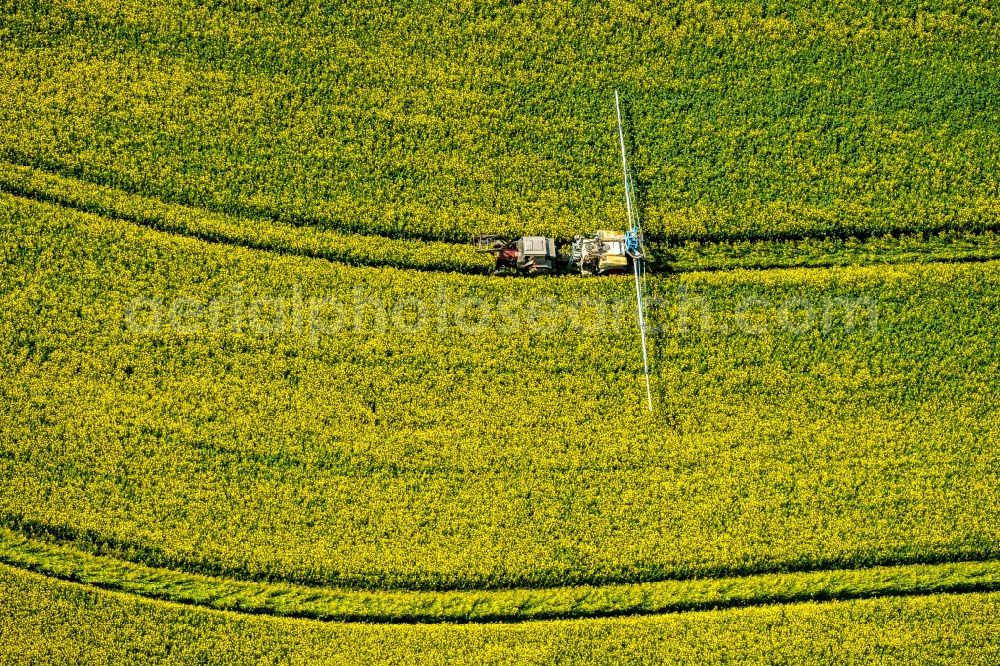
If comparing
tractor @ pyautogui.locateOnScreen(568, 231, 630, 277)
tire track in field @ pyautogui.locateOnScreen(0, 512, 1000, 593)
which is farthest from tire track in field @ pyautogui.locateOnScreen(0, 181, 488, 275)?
tire track in field @ pyautogui.locateOnScreen(0, 512, 1000, 593)

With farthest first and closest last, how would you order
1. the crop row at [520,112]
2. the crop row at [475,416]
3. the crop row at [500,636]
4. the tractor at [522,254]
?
1. the crop row at [520,112]
2. the tractor at [522,254]
3. the crop row at [475,416]
4. the crop row at [500,636]

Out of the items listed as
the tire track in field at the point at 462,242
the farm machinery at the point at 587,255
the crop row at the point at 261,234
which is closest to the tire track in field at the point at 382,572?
the farm machinery at the point at 587,255

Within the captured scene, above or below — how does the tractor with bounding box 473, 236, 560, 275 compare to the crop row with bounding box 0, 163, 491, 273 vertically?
below

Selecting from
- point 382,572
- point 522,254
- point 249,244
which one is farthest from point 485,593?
point 249,244

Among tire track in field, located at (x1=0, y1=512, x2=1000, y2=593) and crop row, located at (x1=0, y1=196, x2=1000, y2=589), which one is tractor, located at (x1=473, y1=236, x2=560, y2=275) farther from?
tire track in field, located at (x1=0, y1=512, x2=1000, y2=593)

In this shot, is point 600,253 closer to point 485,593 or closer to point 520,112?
point 520,112

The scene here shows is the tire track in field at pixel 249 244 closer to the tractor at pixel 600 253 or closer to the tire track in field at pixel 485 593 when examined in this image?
the tractor at pixel 600 253

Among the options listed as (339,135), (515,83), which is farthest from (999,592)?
(339,135)
